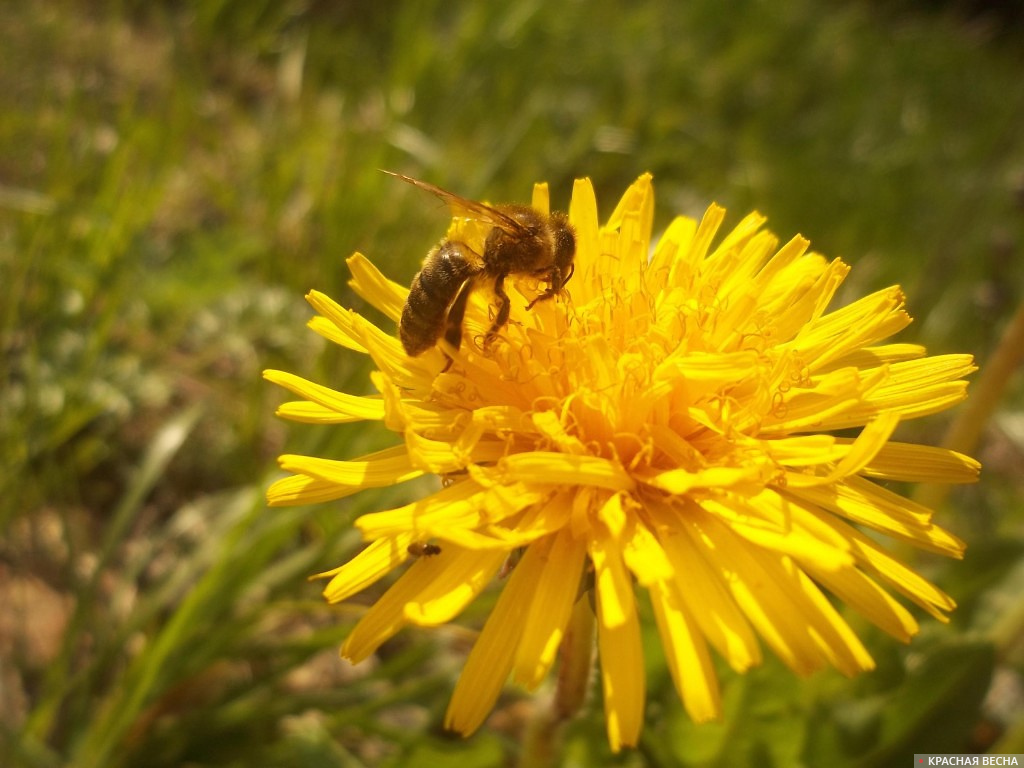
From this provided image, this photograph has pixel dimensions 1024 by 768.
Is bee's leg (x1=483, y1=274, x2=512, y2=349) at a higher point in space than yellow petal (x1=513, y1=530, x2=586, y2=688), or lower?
higher

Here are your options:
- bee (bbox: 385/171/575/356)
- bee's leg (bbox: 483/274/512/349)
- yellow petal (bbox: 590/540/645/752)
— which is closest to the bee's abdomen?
bee (bbox: 385/171/575/356)

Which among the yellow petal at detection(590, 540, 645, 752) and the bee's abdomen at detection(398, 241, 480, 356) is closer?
the yellow petal at detection(590, 540, 645, 752)

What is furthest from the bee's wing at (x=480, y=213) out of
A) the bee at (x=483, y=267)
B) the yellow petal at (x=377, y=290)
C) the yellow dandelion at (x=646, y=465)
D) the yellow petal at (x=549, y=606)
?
the yellow petal at (x=549, y=606)

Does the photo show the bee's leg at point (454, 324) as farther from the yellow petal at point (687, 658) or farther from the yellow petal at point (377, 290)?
the yellow petal at point (687, 658)

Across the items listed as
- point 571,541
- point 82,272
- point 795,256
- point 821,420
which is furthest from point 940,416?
point 82,272

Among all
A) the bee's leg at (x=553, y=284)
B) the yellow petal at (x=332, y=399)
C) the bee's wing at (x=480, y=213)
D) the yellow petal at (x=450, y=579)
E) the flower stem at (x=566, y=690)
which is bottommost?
the flower stem at (x=566, y=690)

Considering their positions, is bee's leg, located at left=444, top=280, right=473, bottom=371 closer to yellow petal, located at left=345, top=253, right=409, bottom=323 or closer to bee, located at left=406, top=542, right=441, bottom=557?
yellow petal, located at left=345, top=253, right=409, bottom=323

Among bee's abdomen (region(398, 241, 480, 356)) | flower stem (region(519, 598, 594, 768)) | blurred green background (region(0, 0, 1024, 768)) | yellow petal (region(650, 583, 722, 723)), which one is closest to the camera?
yellow petal (region(650, 583, 722, 723))

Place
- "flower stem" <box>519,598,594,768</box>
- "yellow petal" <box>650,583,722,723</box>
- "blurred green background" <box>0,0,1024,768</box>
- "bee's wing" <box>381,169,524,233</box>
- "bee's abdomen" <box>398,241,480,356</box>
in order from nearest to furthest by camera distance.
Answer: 1. "yellow petal" <box>650,583,722,723</box>
2. "flower stem" <box>519,598,594,768</box>
3. "bee's abdomen" <box>398,241,480,356</box>
4. "bee's wing" <box>381,169,524,233</box>
5. "blurred green background" <box>0,0,1024,768</box>

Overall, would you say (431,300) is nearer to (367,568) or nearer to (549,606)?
(367,568)
